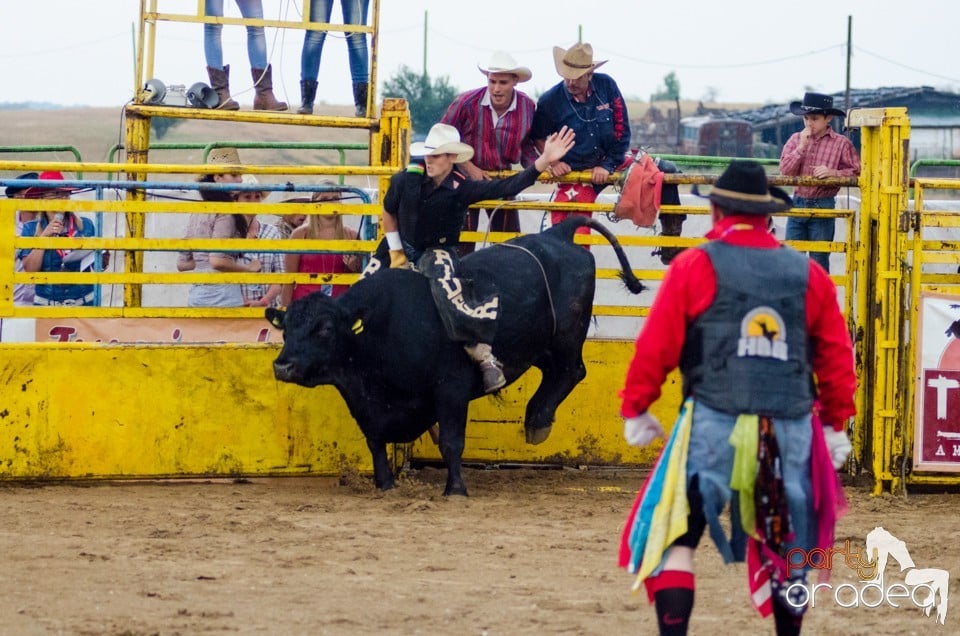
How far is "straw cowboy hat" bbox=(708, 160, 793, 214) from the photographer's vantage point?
4812mm

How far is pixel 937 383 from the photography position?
857 centimetres

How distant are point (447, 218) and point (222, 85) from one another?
259cm

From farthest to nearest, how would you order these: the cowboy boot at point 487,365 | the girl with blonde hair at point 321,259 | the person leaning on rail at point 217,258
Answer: the person leaning on rail at point 217,258 < the girl with blonde hair at point 321,259 < the cowboy boot at point 487,365

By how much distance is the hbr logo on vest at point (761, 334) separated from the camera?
469 centimetres

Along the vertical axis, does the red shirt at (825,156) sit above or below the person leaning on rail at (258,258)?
above

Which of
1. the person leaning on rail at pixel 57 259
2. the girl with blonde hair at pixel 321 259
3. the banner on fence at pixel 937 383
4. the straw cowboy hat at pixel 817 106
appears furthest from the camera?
the straw cowboy hat at pixel 817 106

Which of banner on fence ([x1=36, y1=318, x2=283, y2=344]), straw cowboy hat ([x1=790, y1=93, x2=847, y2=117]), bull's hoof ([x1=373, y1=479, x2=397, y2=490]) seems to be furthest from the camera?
straw cowboy hat ([x1=790, y1=93, x2=847, y2=117])

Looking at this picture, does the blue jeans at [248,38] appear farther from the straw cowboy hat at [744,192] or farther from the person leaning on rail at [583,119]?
the straw cowboy hat at [744,192]

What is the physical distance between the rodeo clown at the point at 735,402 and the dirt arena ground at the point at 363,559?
2.94 ft

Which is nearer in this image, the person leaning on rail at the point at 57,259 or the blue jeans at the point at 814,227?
the blue jeans at the point at 814,227

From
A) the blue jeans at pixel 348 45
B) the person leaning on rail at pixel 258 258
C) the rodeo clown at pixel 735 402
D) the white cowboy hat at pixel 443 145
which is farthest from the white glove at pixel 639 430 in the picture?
the blue jeans at pixel 348 45

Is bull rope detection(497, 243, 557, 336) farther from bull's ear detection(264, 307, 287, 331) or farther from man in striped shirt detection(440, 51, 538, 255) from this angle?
bull's ear detection(264, 307, 287, 331)
